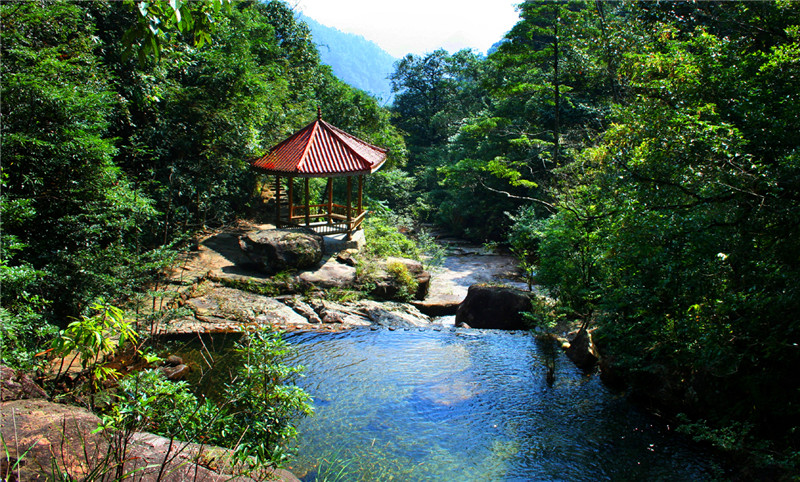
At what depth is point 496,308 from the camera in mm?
9969

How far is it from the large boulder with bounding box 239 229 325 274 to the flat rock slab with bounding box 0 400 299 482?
7445mm

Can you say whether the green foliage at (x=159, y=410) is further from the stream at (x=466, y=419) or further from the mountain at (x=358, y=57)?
the mountain at (x=358, y=57)

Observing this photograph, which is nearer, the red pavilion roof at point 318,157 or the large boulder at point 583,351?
the large boulder at point 583,351

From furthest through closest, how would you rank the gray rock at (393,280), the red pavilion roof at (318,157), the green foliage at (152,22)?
the red pavilion roof at (318,157) → the gray rock at (393,280) → the green foliage at (152,22)

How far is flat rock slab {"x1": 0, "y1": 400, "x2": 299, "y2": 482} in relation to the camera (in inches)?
109

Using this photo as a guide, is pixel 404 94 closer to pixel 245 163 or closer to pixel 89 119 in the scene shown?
pixel 245 163

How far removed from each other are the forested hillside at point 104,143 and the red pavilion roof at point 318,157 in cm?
104

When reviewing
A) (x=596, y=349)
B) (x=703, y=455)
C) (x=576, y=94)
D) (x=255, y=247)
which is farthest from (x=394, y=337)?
(x=576, y=94)

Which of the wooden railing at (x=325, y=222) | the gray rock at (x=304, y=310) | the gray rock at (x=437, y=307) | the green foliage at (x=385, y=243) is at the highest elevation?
the wooden railing at (x=325, y=222)

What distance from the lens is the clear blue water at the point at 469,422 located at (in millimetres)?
4988

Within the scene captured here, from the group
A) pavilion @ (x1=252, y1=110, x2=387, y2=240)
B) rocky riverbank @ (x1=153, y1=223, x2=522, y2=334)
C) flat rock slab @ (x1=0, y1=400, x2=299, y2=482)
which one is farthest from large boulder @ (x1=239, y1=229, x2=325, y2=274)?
flat rock slab @ (x1=0, y1=400, x2=299, y2=482)

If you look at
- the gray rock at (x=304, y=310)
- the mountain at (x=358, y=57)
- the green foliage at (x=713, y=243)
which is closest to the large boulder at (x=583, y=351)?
the green foliage at (x=713, y=243)

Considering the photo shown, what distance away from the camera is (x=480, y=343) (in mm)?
8773

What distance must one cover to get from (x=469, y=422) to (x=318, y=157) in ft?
26.5
